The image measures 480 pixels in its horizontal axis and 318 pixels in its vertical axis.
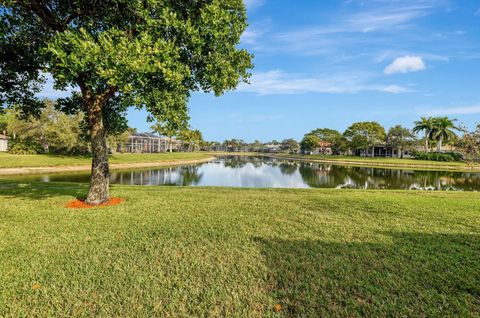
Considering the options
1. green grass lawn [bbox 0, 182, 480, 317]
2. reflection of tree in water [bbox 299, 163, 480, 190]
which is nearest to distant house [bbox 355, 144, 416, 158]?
reflection of tree in water [bbox 299, 163, 480, 190]

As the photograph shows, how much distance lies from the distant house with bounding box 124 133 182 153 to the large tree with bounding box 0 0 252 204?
2931 inches

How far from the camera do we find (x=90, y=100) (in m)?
9.76

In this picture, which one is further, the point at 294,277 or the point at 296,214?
the point at 296,214

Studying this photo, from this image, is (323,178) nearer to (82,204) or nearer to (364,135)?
(82,204)

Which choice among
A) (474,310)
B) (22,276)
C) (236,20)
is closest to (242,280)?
(474,310)

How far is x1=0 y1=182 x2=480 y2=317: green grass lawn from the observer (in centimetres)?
366

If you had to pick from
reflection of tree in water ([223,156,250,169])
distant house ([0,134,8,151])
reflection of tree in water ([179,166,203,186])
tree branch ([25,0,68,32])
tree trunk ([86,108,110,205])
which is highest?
tree branch ([25,0,68,32])

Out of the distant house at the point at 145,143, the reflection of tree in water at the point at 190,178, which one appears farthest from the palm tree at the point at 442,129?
the distant house at the point at 145,143

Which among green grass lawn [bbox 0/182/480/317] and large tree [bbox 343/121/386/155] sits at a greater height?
large tree [bbox 343/121/386/155]

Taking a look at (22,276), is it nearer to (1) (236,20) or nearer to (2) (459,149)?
(1) (236,20)

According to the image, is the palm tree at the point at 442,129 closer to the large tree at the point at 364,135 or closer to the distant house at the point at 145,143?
the large tree at the point at 364,135

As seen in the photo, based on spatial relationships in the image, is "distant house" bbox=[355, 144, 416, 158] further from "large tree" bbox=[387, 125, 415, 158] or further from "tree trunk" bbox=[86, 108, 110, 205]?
"tree trunk" bbox=[86, 108, 110, 205]

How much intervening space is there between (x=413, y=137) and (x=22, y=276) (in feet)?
277

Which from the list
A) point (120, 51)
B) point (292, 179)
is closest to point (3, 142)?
point (292, 179)
